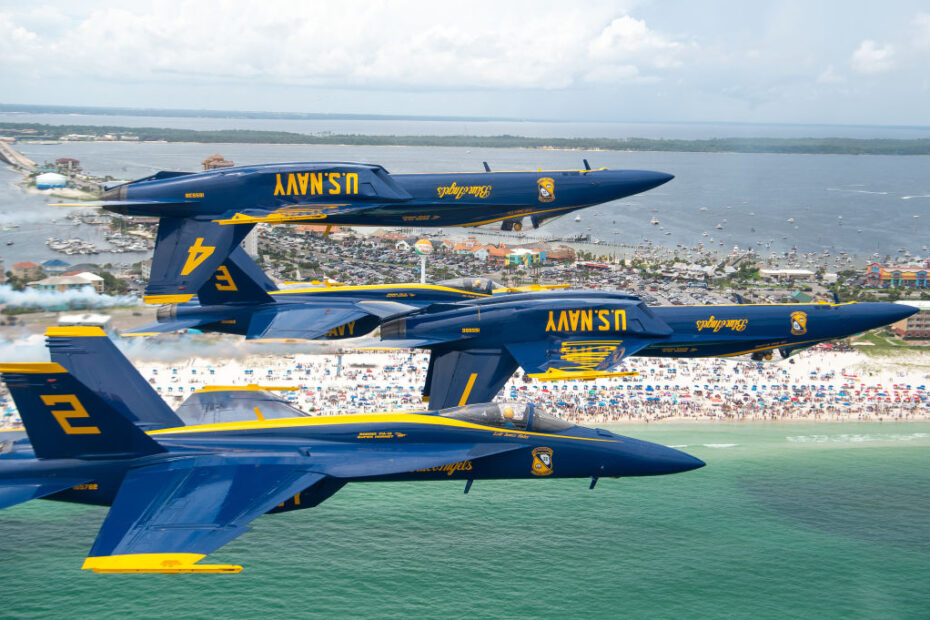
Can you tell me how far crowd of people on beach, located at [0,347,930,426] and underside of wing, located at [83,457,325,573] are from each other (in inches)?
1164

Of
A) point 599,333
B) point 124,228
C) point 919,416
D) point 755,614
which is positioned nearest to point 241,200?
point 599,333

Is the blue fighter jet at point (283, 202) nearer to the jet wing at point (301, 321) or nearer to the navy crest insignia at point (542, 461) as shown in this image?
the jet wing at point (301, 321)

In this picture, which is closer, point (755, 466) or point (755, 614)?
point (755, 614)

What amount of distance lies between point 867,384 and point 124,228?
69.1 meters

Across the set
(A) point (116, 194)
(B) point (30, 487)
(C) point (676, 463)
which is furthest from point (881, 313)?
(B) point (30, 487)

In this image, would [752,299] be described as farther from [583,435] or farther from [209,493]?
[209,493]

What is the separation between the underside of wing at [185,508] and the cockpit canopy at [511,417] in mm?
4264

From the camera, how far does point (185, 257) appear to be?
2602 cm

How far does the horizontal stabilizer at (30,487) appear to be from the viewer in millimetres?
19875

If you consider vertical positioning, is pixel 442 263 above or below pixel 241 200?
below

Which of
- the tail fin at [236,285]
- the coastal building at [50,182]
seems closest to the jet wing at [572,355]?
the tail fin at [236,285]

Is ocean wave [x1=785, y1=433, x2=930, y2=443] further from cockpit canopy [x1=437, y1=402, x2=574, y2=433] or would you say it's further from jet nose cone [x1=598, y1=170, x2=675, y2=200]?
cockpit canopy [x1=437, y1=402, x2=574, y2=433]

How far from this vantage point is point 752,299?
73.2 m

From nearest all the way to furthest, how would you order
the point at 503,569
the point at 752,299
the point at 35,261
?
the point at 503,569 → the point at 35,261 → the point at 752,299
